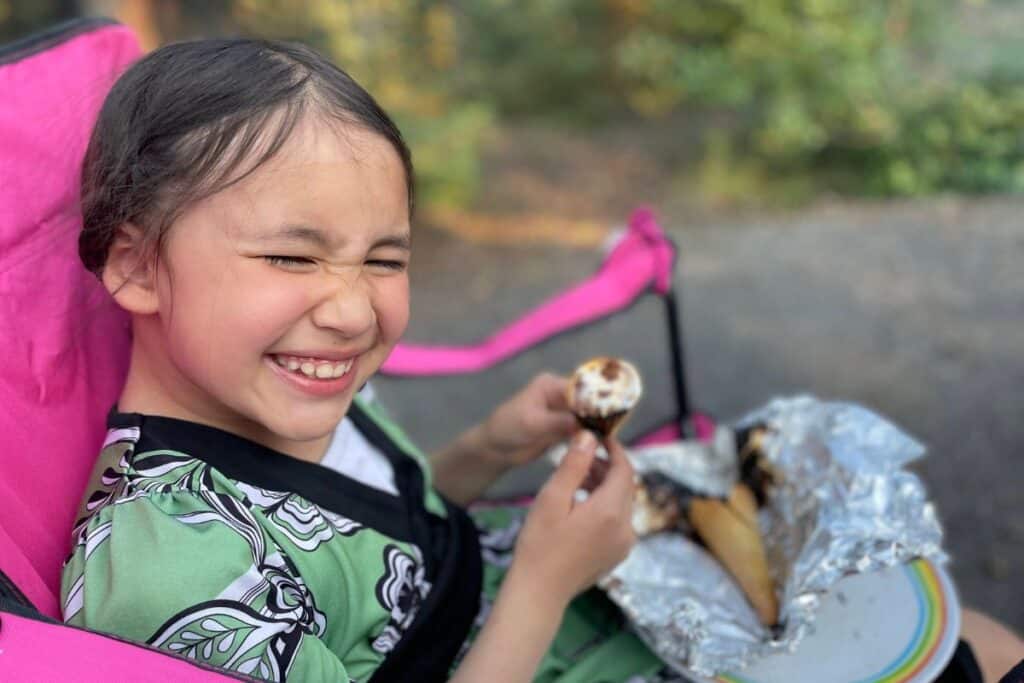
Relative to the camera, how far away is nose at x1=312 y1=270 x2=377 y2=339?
0.94 metres

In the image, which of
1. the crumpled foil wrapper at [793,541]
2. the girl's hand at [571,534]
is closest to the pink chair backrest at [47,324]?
the girl's hand at [571,534]

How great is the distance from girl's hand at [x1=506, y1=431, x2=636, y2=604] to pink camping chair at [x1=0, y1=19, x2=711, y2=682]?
1.42 ft

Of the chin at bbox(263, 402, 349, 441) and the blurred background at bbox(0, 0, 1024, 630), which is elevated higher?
the chin at bbox(263, 402, 349, 441)

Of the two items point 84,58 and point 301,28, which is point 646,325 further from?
point 84,58

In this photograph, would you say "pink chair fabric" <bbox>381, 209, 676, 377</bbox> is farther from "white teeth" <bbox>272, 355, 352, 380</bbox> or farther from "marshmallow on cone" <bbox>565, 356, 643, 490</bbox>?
"white teeth" <bbox>272, 355, 352, 380</bbox>

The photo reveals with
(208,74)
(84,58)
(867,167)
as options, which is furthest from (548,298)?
(208,74)

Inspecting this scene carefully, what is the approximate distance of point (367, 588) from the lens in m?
1.06

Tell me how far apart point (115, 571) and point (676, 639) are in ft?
2.20

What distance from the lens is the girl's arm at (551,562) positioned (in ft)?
3.46

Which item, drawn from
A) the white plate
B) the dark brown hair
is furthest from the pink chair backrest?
the white plate

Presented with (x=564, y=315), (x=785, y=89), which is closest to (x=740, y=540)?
(x=564, y=315)

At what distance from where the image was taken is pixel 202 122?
94cm

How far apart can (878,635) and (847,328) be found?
2432 millimetres

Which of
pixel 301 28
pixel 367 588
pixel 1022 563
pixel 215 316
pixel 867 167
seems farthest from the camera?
pixel 867 167
